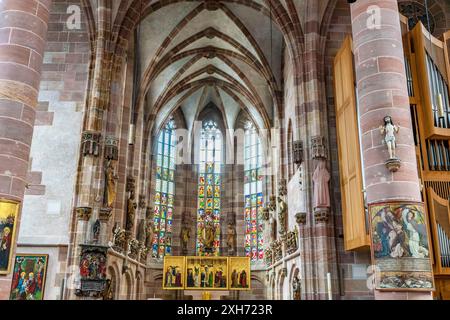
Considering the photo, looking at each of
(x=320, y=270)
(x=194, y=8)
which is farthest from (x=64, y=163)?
(x=194, y=8)

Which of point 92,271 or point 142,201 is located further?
point 142,201

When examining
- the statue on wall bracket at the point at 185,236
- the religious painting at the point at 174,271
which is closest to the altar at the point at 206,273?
the religious painting at the point at 174,271

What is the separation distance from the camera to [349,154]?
1410 cm

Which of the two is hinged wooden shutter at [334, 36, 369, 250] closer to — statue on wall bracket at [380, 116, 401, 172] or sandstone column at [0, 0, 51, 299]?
statue on wall bracket at [380, 116, 401, 172]

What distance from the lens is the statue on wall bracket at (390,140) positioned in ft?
27.2

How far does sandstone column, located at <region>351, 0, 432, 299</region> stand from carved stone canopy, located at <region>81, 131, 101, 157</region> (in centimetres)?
933

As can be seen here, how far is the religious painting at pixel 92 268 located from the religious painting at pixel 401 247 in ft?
30.7

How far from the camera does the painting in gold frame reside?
2238cm

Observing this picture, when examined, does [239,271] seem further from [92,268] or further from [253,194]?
[92,268]

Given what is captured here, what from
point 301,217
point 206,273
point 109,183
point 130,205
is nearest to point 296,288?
point 301,217

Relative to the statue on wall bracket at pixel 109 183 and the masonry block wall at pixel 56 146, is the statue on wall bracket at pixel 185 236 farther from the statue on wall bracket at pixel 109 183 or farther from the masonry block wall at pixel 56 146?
the masonry block wall at pixel 56 146

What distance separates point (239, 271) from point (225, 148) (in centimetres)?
1142

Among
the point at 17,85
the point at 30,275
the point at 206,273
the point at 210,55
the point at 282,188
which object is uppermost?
the point at 210,55
